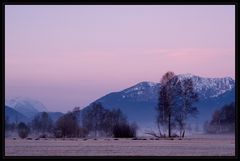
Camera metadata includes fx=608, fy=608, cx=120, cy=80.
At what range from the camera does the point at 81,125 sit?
202 ft

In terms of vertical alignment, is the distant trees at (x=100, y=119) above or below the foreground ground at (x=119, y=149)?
above

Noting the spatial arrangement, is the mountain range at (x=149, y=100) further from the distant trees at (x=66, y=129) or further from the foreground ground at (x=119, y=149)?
the foreground ground at (x=119, y=149)

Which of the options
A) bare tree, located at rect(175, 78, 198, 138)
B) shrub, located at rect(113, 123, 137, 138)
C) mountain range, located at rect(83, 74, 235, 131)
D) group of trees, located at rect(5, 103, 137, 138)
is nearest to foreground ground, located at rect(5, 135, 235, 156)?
shrub, located at rect(113, 123, 137, 138)

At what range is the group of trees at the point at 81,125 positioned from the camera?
155 ft

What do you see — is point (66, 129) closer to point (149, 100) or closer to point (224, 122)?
point (224, 122)

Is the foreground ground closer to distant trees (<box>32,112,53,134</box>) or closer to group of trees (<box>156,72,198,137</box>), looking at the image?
group of trees (<box>156,72,198,137</box>)

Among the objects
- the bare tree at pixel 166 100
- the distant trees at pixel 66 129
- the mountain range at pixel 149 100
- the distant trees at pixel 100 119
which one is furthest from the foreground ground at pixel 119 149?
the mountain range at pixel 149 100

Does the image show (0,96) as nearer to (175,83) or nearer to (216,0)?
(216,0)

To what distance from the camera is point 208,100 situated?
110062mm

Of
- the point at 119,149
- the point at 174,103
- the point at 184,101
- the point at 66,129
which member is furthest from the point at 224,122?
the point at 119,149

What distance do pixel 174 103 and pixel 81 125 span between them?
18.6 metres

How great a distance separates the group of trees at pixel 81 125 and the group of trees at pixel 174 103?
2434mm

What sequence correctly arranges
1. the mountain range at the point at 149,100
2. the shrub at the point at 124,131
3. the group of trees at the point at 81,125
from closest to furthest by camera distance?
the shrub at the point at 124,131 → the group of trees at the point at 81,125 → the mountain range at the point at 149,100
